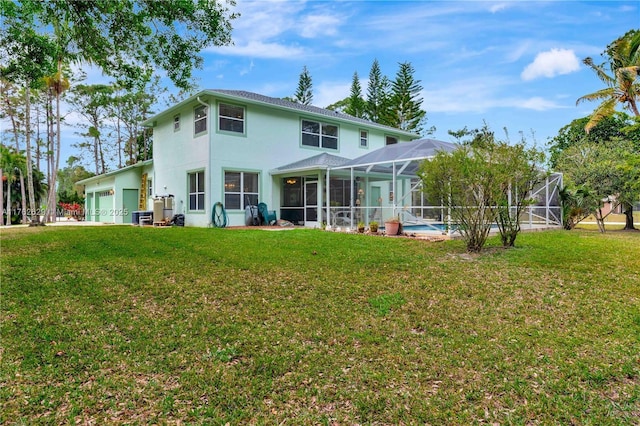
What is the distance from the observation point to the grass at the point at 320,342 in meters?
2.81

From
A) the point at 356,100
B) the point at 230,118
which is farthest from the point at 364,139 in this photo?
the point at 356,100

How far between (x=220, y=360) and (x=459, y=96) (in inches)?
718

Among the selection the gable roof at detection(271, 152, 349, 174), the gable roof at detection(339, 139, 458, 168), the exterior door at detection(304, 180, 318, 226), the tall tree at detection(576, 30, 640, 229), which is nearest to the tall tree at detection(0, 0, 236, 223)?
the gable roof at detection(271, 152, 349, 174)

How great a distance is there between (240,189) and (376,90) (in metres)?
24.5

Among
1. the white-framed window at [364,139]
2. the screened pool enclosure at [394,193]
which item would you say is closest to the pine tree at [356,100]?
the white-framed window at [364,139]

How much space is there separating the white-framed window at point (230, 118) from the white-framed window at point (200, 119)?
2.06 feet

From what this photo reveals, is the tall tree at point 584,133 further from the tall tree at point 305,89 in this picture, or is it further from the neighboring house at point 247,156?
the neighboring house at point 247,156

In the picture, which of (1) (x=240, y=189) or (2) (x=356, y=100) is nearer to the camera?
(1) (x=240, y=189)

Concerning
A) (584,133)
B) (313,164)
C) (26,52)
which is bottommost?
(313,164)

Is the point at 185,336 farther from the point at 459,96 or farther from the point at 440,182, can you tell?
the point at 459,96

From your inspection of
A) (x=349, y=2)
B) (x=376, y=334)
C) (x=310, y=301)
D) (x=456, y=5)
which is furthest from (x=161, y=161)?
(x=376, y=334)

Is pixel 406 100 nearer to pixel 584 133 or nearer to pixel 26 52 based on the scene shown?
pixel 584 133

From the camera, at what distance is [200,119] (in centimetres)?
1552

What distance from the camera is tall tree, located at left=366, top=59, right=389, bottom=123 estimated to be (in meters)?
35.5
